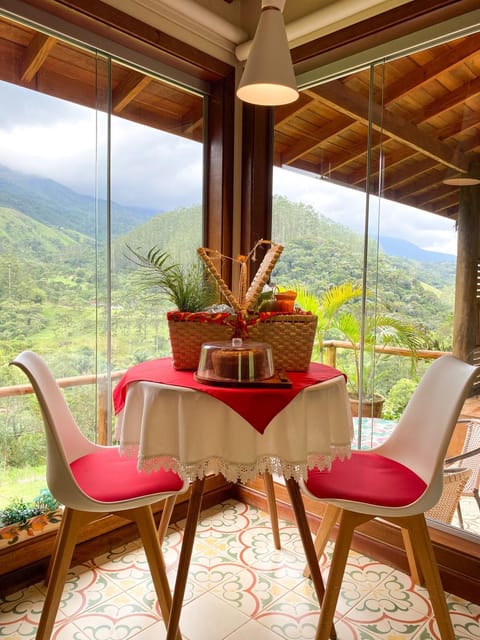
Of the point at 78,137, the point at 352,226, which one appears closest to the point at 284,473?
the point at 352,226

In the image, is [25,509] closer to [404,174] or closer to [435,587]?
[435,587]

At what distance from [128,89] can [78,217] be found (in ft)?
2.31

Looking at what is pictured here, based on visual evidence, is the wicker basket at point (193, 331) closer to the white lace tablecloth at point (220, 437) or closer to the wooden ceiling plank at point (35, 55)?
the white lace tablecloth at point (220, 437)

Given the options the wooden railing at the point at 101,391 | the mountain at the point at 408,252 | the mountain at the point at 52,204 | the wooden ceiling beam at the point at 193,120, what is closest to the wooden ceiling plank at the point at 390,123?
the mountain at the point at 408,252

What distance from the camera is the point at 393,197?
7.41ft

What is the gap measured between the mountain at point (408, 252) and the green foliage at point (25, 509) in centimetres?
186

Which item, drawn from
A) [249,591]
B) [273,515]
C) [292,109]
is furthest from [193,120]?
[249,591]

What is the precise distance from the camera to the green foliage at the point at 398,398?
226 centimetres

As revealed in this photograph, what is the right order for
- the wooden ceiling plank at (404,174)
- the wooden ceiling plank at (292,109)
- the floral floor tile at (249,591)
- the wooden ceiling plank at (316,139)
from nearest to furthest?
1. the floral floor tile at (249,591)
2. the wooden ceiling plank at (404,174)
3. the wooden ceiling plank at (316,139)
4. the wooden ceiling plank at (292,109)

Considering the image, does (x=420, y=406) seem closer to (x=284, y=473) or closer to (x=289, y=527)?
(x=284, y=473)

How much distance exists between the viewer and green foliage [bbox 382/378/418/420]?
7.40 feet

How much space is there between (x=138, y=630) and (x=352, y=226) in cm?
199

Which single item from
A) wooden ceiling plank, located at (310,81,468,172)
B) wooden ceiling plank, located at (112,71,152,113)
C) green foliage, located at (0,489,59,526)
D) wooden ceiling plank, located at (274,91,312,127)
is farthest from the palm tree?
green foliage, located at (0,489,59,526)

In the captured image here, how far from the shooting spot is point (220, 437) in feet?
4.85
